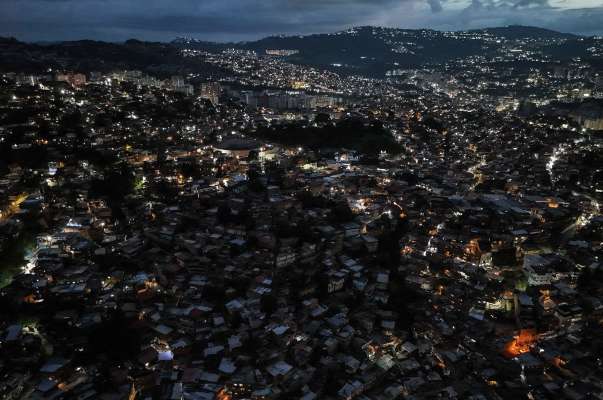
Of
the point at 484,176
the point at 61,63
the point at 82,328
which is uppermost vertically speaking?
the point at 61,63

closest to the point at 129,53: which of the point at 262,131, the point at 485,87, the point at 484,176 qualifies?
the point at 262,131

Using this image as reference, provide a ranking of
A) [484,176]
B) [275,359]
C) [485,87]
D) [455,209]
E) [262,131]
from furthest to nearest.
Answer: [485,87] < [262,131] < [484,176] < [455,209] < [275,359]

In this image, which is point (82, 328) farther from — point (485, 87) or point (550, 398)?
point (485, 87)

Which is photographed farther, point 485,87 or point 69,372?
point 485,87

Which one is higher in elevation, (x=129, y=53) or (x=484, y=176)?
(x=129, y=53)

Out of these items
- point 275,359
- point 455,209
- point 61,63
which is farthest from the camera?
point 61,63

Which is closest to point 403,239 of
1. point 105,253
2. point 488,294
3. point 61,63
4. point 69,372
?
point 488,294
